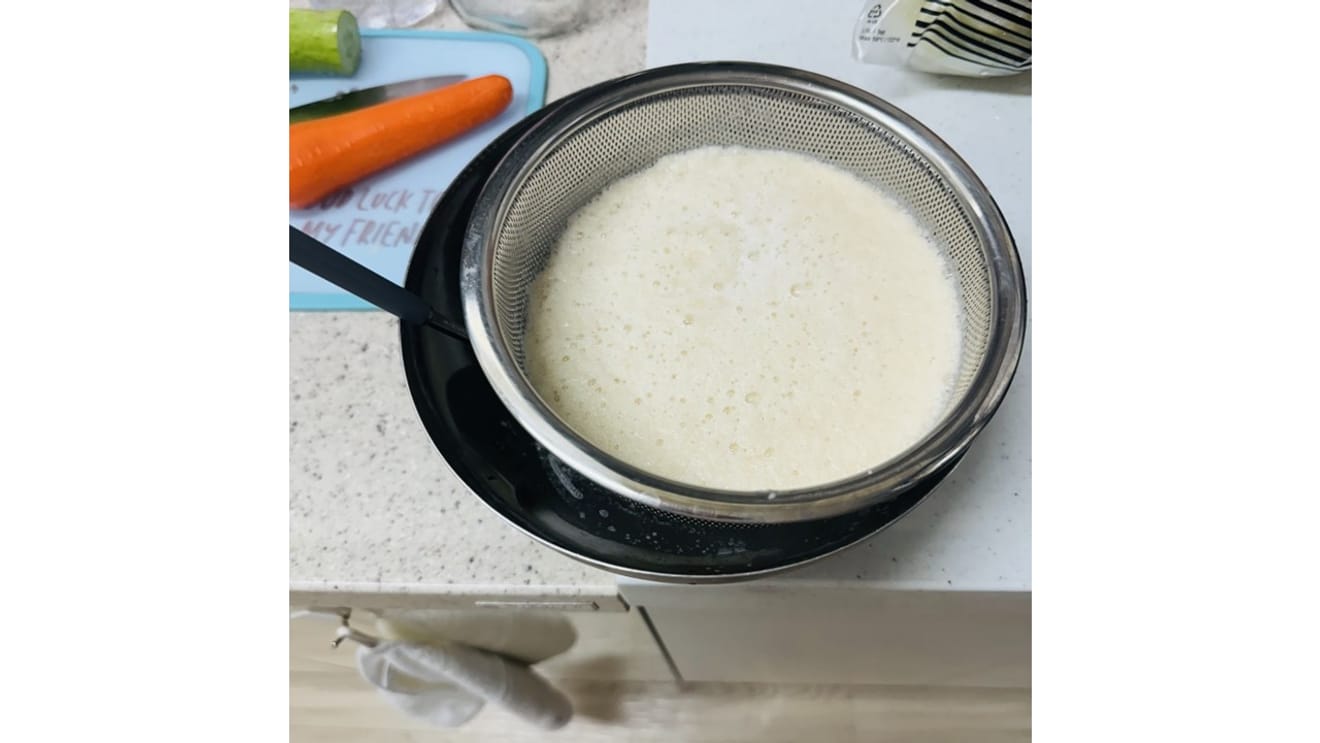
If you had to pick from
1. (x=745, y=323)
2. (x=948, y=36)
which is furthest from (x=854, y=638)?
(x=948, y=36)

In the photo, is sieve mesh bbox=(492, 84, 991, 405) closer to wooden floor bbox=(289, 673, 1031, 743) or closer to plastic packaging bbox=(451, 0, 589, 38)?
plastic packaging bbox=(451, 0, 589, 38)

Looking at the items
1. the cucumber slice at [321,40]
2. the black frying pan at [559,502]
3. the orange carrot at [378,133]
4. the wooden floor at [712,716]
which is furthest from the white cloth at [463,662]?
the cucumber slice at [321,40]

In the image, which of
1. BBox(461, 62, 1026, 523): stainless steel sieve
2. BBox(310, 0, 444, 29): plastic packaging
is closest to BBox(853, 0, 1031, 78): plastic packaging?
BBox(461, 62, 1026, 523): stainless steel sieve

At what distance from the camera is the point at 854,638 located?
2.33 ft

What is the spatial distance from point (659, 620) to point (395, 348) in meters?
0.29

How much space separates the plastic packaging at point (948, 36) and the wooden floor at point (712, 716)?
735 mm

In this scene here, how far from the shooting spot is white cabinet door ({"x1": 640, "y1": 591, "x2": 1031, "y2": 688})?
1.87 feet

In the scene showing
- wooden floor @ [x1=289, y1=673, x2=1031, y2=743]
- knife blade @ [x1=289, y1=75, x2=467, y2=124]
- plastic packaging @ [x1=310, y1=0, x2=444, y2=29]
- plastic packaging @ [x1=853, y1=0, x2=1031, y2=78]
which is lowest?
wooden floor @ [x1=289, y1=673, x2=1031, y2=743]

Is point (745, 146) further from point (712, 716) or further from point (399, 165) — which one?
point (712, 716)

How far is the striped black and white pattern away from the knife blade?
1.23 feet

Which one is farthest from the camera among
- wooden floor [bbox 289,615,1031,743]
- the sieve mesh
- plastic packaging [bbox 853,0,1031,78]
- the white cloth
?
wooden floor [bbox 289,615,1031,743]

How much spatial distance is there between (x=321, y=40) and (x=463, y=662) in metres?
0.56

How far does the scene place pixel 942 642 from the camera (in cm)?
72

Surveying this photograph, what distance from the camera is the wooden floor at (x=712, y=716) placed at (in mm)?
1034
